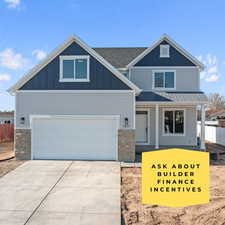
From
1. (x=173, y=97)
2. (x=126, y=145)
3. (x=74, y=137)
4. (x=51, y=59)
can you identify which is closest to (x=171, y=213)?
(x=126, y=145)

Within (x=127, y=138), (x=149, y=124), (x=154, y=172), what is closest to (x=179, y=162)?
(x=154, y=172)

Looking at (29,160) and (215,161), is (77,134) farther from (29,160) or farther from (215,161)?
(215,161)

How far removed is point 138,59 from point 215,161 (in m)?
8.28

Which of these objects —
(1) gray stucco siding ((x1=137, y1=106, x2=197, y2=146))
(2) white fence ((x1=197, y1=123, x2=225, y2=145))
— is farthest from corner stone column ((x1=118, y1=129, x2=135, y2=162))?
(2) white fence ((x1=197, y1=123, x2=225, y2=145))

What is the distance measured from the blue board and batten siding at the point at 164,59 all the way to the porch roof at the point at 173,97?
2.15 meters

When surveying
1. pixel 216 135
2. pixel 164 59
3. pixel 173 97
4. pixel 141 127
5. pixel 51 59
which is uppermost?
pixel 164 59

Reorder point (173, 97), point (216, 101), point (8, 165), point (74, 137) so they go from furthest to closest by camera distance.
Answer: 1. point (216, 101)
2. point (173, 97)
3. point (74, 137)
4. point (8, 165)

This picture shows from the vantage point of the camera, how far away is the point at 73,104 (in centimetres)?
1141

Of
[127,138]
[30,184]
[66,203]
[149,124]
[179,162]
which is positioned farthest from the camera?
[149,124]

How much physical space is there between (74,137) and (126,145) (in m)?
2.89

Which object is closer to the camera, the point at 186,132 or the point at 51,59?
the point at 51,59

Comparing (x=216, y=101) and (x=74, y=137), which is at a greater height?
(x=216, y=101)

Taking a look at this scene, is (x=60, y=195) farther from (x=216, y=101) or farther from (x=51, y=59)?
(x=216, y=101)

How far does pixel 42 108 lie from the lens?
11.5 metres
